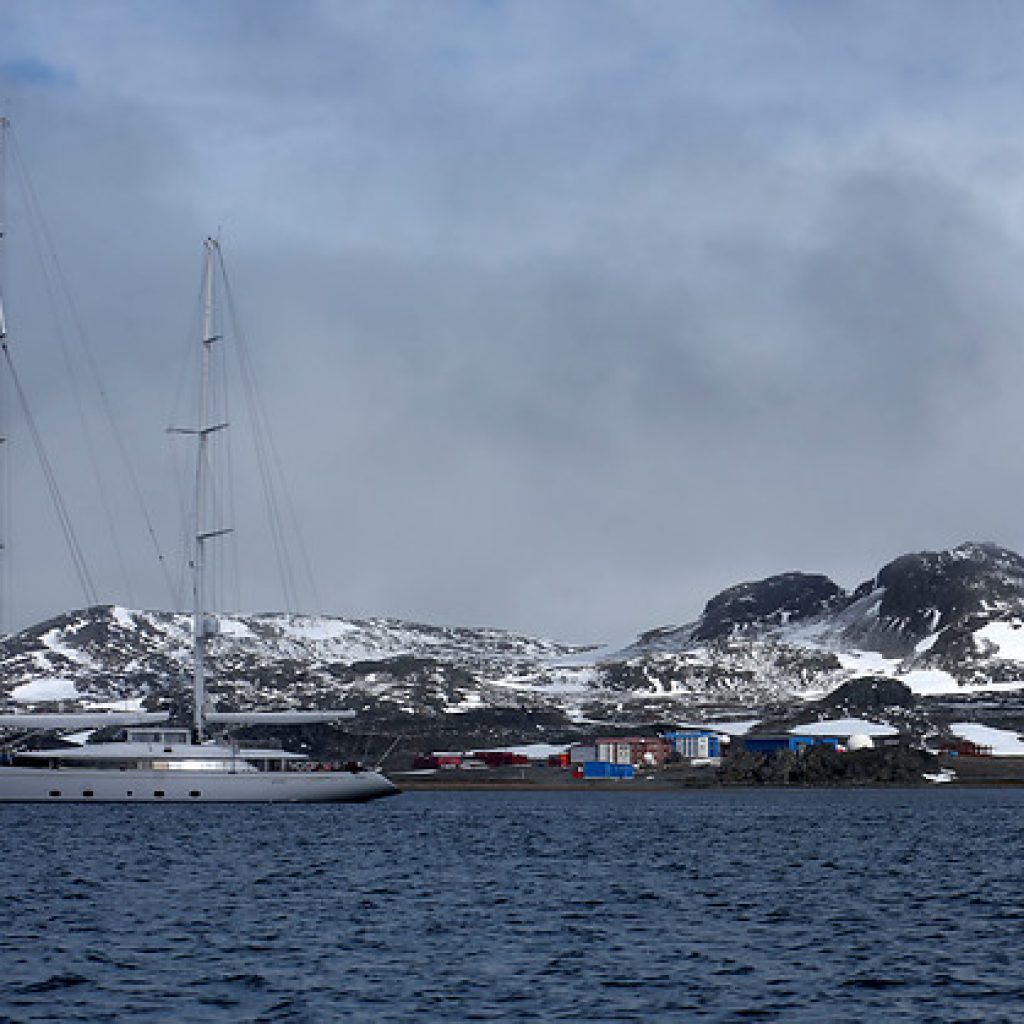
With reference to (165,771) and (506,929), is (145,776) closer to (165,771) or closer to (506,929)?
(165,771)

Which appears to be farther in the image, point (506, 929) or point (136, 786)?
point (136, 786)

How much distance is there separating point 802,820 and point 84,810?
71845 mm

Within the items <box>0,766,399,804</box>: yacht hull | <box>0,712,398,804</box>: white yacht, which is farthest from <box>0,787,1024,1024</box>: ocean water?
<box>0,712,398,804</box>: white yacht

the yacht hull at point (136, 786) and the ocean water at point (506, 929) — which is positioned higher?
the yacht hull at point (136, 786)

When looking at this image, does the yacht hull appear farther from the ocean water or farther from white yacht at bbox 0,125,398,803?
the ocean water

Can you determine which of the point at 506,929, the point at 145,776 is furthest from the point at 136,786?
the point at 506,929

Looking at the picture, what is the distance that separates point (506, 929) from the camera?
69000 mm

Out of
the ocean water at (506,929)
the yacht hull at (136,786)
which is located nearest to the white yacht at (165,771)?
the yacht hull at (136,786)

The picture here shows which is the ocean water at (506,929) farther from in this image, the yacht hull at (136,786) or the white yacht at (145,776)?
the white yacht at (145,776)

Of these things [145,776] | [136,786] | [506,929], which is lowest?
[506,929]

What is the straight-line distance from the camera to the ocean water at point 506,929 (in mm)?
51188

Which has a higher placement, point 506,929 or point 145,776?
point 145,776

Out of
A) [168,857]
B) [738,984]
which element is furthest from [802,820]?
[738,984]

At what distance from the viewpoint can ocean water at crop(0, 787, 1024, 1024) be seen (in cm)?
5119
